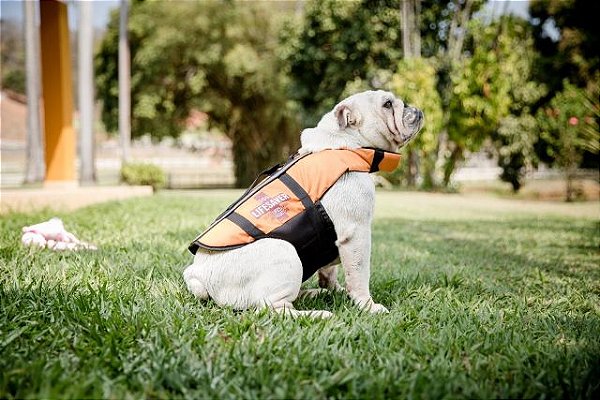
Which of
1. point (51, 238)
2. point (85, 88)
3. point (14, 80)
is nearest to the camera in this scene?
point (51, 238)

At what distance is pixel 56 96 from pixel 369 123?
8552mm

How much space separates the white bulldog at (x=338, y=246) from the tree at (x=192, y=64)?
19.6 m

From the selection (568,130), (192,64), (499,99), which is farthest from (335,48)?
(568,130)

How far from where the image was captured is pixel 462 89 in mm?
18312

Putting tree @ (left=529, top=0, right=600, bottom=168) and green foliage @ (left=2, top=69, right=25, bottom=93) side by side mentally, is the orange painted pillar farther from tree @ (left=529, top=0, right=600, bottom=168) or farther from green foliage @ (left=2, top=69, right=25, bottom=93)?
green foliage @ (left=2, top=69, right=25, bottom=93)

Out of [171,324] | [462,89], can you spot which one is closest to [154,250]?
[171,324]

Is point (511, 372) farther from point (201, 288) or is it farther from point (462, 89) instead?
point (462, 89)

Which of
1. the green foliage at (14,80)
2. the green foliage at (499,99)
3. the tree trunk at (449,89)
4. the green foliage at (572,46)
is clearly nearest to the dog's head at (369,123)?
the green foliage at (499,99)

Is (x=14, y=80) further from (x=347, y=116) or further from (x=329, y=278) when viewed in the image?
(x=347, y=116)

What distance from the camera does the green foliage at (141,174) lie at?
49.2ft

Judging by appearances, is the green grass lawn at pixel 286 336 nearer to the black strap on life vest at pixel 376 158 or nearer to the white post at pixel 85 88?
the black strap on life vest at pixel 376 158

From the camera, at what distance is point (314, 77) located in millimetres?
22531

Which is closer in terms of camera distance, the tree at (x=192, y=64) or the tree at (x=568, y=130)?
the tree at (x=568, y=130)

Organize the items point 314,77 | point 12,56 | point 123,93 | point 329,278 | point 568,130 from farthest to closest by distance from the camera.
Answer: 1. point 12,56
2. point 314,77
3. point 123,93
4. point 568,130
5. point 329,278
